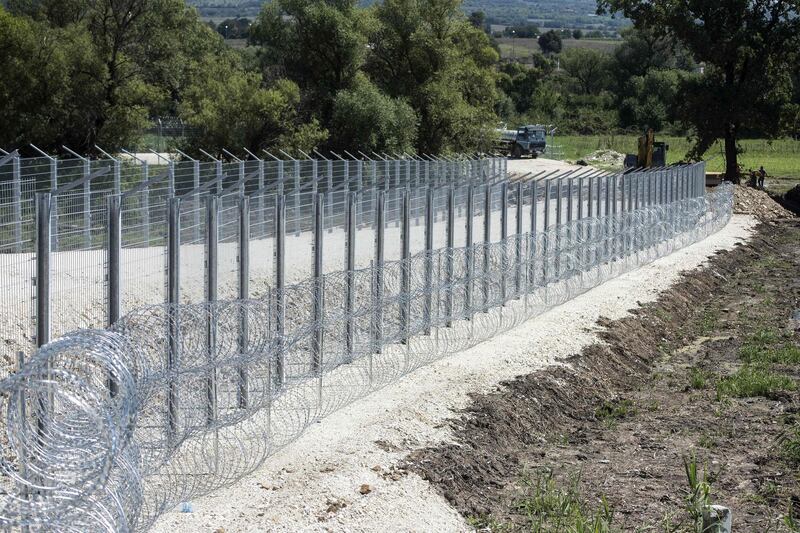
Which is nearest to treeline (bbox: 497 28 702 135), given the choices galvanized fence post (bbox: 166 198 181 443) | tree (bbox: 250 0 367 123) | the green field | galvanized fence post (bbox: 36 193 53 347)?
the green field

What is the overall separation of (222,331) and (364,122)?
3690cm

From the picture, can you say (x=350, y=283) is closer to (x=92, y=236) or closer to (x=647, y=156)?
(x=92, y=236)

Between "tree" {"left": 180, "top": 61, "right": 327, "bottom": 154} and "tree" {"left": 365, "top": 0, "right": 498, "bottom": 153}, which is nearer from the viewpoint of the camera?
"tree" {"left": 180, "top": 61, "right": 327, "bottom": 154}

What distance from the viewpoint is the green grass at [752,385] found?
55.6 feet

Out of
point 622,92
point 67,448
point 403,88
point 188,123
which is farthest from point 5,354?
point 622,92

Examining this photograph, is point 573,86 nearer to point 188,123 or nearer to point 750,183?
point 750,183

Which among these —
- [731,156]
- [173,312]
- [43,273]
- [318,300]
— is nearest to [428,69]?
[731,156]

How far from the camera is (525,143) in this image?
7881 cm

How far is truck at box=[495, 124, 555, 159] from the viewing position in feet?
258

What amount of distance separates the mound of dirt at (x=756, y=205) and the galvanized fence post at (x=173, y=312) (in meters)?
38.7

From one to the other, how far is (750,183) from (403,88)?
1612cm

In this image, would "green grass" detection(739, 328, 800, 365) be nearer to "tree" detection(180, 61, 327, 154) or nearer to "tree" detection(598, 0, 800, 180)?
"tree" detection(180, 61, 327, 154)

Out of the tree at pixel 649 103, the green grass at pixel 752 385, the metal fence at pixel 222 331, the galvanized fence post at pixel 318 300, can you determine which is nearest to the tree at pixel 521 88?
the tree at pixel 649 103

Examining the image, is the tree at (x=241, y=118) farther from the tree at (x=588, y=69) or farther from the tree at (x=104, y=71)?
the tree at (x=588, y=69)
